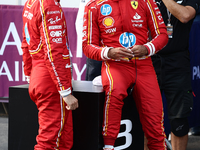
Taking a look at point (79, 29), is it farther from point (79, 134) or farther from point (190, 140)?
point (190, 140)

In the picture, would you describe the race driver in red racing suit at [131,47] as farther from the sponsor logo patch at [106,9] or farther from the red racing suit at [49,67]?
the red racing suit at [49,67]

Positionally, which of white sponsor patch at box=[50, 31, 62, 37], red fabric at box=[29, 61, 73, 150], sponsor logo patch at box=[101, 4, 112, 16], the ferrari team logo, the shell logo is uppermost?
the ferrari team logo

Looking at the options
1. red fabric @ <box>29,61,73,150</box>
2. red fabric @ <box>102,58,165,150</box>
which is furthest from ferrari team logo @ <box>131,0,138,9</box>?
red fabric @ <box>29,61,73,150</box>

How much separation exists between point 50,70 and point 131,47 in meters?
0.71

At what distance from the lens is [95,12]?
2543 millimetres

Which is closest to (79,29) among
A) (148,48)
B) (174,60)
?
(174,60)

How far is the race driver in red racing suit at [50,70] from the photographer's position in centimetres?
213

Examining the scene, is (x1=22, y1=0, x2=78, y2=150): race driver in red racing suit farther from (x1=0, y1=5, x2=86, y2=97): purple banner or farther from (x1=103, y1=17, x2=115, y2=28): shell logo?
(x1=0, y1=5, x2=86, y2=97): purple banner

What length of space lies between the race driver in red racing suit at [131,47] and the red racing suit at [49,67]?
0.35 meters

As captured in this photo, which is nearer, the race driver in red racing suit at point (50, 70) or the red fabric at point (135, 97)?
the race driver in red racing suit at point (50, 70)

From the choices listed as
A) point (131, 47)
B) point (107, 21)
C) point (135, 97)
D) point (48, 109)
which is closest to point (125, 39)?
point (131, 47)

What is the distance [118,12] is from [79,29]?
130 centimetres

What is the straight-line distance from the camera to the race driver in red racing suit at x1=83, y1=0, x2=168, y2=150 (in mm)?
2457

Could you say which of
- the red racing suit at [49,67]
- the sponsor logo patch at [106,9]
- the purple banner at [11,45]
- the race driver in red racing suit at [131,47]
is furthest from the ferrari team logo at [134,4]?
the purple banner at [11,45]
